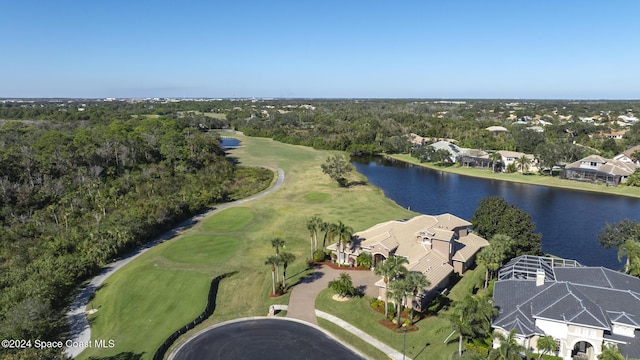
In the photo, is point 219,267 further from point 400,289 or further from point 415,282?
point 415,282

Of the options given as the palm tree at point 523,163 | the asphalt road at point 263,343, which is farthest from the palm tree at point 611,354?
the palm tree at point 523,163

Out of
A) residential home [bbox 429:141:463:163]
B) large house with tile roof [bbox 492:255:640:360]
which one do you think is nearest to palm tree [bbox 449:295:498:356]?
large house with tile roof [bbox 492:255:640:360]

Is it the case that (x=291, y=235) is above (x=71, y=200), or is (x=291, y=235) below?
below

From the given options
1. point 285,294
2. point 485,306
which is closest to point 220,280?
point 285,294

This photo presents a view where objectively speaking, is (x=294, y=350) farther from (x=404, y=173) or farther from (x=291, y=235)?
(x=404, y=173)

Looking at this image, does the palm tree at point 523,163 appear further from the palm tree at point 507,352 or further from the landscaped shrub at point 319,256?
the palm tree at point 507,352
